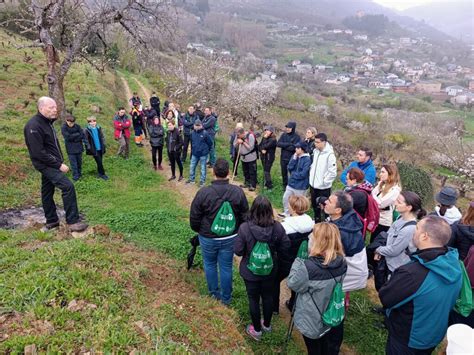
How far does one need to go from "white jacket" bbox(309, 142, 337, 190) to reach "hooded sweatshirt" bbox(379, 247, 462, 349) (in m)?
3.64

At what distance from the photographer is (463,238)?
381cm

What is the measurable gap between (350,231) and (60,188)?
171 inches

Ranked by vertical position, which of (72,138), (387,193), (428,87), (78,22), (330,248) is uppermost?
(78,22)

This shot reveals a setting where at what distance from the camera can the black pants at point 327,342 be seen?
3702 millimetres

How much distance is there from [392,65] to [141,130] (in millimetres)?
113412

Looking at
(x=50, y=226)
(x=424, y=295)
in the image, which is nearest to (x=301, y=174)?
(x=424, y=295)

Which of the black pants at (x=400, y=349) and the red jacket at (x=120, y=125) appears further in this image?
the red jacket at (x=120, y=125)

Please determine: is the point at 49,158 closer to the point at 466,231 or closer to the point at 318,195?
the point at 318,195

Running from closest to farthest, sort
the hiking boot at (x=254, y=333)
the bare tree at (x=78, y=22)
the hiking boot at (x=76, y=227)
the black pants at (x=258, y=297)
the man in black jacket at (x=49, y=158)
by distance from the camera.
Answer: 1. the black pants at (x=258, y=297)
2. the hiking boot at (x=254, y=333)
3. the man in black jacket at (x=49, y=158)
4. the hiking boot at (x=76, y=227)
5. the bare tree at (x=78, y=22)

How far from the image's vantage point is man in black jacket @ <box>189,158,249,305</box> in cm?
427

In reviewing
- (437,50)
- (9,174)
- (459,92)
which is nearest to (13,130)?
(9,174)

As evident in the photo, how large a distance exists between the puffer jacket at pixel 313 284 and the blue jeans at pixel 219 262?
4.30 feet

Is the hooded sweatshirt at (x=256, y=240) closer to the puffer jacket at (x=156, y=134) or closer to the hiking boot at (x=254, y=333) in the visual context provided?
the hiking boot at (x=254, y=333)

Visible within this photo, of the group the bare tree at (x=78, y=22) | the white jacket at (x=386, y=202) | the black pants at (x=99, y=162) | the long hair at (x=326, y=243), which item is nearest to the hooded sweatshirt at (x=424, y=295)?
the long hair at (x=326, y=243)
